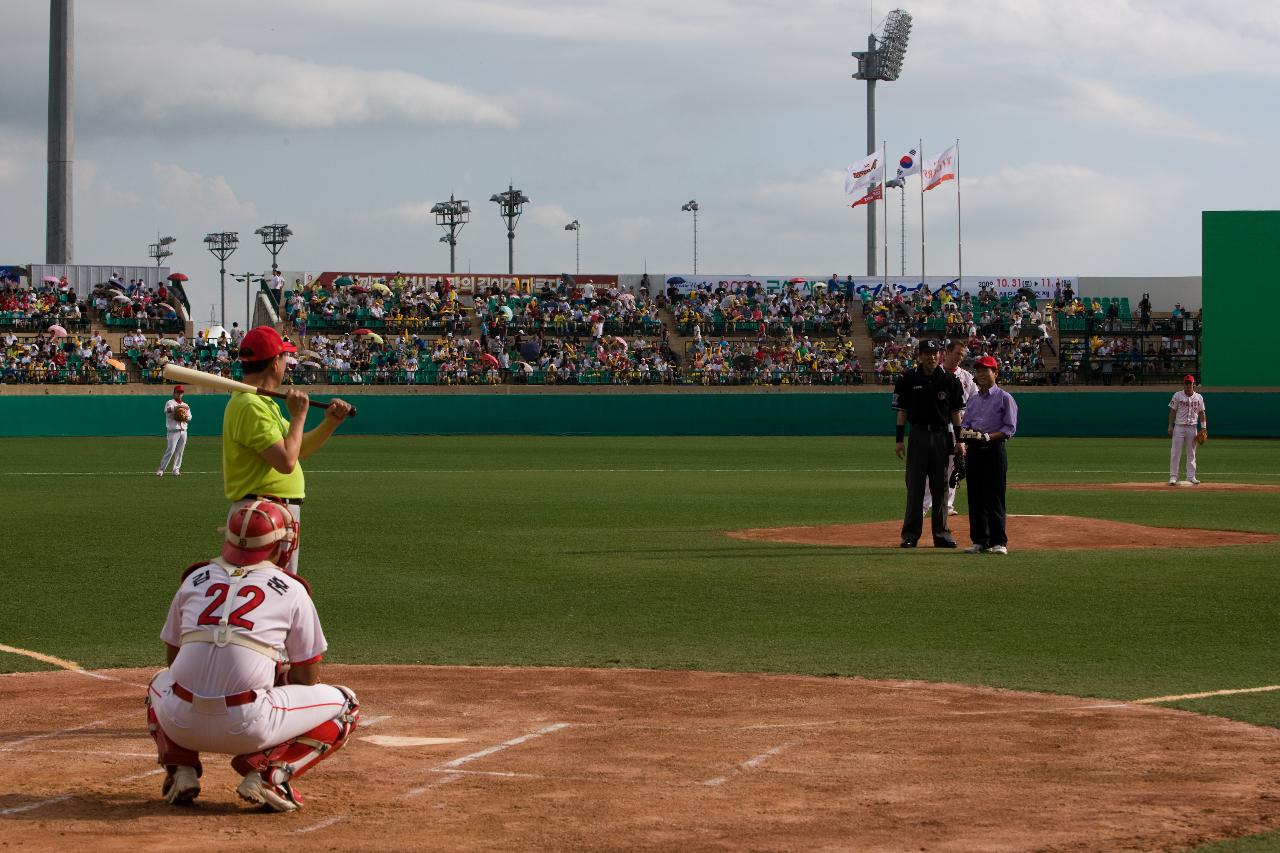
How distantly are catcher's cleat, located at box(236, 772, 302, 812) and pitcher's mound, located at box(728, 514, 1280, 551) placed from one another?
10495mm

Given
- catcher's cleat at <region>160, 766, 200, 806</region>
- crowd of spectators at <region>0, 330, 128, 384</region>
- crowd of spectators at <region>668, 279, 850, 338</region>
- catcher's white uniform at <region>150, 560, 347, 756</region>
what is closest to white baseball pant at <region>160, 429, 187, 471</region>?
crowd of spectators at <region>0, 330, 128, 384</region>

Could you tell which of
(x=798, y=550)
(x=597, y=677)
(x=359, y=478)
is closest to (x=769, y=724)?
(x=597, y=677)

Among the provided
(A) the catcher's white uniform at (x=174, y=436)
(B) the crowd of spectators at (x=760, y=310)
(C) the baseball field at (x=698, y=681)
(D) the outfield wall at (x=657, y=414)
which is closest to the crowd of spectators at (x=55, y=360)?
(D) the outfield wall at (x=657, y=414)

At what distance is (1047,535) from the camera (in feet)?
51.6

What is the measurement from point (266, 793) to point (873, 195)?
204ft

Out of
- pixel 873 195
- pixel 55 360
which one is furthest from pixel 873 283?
pixel 55 360

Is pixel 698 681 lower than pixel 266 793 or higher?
lower

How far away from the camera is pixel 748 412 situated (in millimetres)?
48281

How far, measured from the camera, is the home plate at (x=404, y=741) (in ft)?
22.0

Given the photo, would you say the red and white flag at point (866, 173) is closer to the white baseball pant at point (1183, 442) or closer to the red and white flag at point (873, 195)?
the red and white flag at point (873, 195)

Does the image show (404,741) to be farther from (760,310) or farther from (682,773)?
(760,310)

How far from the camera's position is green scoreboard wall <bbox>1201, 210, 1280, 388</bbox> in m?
46.0

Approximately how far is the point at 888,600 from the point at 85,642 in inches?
226

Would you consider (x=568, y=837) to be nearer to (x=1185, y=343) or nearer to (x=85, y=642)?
(x=85, y=642)
